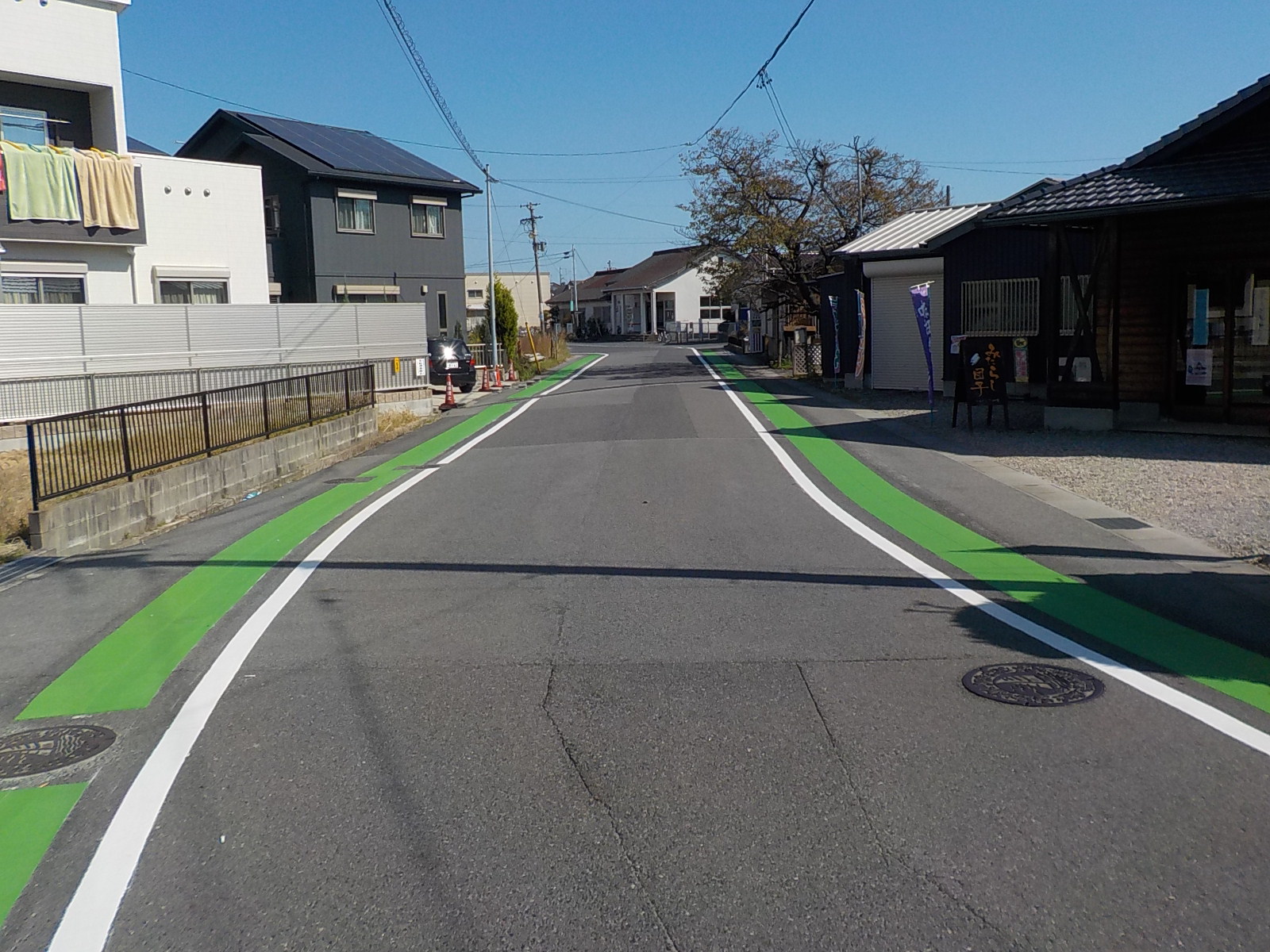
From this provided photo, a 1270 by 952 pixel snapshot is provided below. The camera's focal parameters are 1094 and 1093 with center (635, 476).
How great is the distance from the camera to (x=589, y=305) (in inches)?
4697

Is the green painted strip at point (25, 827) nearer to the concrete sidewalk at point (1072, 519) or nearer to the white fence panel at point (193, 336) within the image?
the concrete sidewalk at point (1072, 519)

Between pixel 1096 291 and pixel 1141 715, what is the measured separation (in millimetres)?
14684

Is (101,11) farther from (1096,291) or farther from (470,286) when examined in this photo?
(470,286)

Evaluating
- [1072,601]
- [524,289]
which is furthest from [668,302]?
[1072,601]

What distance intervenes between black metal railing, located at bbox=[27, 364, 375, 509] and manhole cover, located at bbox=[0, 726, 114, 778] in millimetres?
4936

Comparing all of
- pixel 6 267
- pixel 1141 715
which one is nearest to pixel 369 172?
pixel 6 267

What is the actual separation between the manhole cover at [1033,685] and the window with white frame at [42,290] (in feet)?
78.5

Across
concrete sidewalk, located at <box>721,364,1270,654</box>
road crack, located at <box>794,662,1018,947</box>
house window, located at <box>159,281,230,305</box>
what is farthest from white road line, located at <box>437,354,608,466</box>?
road crack, located at <box>794,662,1018,947</box>

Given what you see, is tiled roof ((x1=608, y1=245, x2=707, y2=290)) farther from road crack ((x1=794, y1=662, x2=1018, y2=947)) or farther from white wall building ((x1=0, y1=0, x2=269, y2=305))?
road crack ((x1=794, y1=662, x2=1018, y2=947))

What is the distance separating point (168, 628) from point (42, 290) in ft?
68.4

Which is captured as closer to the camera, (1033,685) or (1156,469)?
(1033,685)

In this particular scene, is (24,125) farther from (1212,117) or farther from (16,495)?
(1212,117)

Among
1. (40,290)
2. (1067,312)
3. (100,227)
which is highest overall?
(100,227)

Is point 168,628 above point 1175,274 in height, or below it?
below
